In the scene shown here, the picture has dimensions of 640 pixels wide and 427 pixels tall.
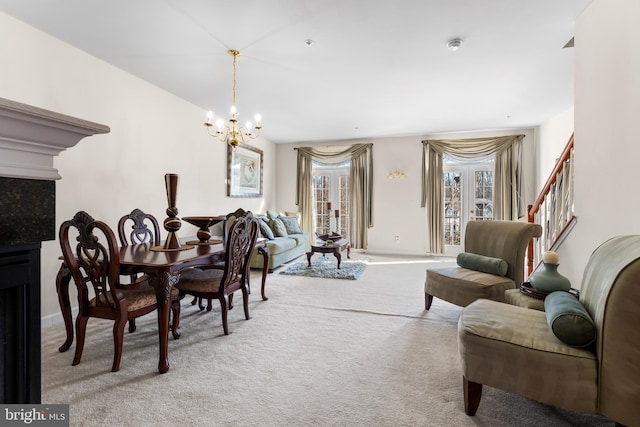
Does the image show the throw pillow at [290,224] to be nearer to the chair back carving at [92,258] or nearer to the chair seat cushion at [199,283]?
the chair seat cushion at [199,283]

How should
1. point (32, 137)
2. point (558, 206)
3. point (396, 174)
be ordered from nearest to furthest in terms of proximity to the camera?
point (32, 137), point (558, 206), point (396, 174)

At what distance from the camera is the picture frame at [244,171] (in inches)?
210

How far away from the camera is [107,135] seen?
10.4ft

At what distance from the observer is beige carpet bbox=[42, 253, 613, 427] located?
153 cm

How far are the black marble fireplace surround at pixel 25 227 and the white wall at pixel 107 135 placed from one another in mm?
2362

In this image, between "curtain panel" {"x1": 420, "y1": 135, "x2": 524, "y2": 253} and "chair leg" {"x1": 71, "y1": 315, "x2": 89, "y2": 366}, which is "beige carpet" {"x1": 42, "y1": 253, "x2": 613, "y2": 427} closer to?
"chair leg" {"x1": 71, "y1": 315, "x2": 89, "y2": 366}

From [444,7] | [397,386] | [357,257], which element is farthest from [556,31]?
[357,257]

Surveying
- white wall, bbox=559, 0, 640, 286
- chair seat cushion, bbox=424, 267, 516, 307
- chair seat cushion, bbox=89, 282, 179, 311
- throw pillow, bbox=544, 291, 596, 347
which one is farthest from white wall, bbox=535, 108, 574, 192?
chair seat cushion, bbox=89, 282, 179, 311

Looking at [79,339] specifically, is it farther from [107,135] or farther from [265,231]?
[265,231]

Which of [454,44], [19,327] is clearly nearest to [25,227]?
[19,327]

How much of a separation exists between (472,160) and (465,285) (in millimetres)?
4156

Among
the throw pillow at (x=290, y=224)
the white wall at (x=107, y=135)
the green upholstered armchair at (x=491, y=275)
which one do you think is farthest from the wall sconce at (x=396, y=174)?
the white wall at (x=107, y=135)

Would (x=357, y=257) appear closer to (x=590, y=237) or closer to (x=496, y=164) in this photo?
(x=496, y=164)

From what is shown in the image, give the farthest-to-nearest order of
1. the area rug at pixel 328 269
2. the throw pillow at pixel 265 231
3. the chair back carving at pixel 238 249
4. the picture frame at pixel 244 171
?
the picture frame at pixel 244 171, the throw pillow at pixel 265 231, the area rug at pixel 328 269, the chair back carving at pixel 238 249
